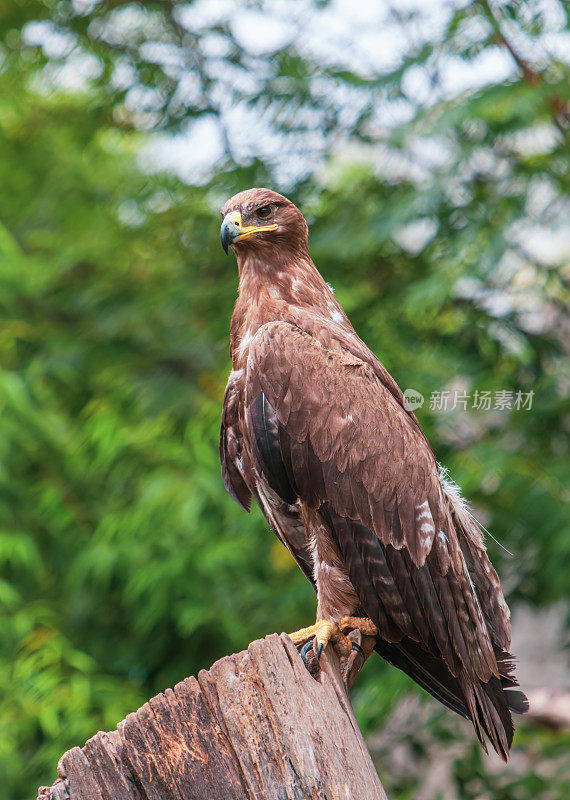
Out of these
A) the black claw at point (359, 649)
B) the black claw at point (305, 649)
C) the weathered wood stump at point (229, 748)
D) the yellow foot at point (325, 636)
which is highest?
the weathered wood stump at point (229, 748)

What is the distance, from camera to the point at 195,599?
5.00 m

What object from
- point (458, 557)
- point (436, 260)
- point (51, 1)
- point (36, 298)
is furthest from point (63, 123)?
point (458, 557)

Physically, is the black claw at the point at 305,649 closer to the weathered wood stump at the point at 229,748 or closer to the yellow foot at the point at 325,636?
the yellow foot at the point at 325,636

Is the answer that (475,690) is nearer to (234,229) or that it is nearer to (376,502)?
(376,502)

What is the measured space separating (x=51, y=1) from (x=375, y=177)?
7.36 feet

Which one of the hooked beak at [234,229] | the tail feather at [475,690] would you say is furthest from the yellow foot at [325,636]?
the hooked beak at [234,229]

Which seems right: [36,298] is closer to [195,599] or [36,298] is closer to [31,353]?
[31,353]

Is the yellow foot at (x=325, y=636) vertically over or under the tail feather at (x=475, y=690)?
over

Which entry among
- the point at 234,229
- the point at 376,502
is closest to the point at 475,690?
the point at 376,502

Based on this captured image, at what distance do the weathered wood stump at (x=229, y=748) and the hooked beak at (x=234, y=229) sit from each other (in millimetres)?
1323

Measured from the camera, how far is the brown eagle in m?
2.57

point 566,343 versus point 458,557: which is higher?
point 458,557

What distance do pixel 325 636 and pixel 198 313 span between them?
9.07ft

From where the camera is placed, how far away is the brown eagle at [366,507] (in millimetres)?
2572
